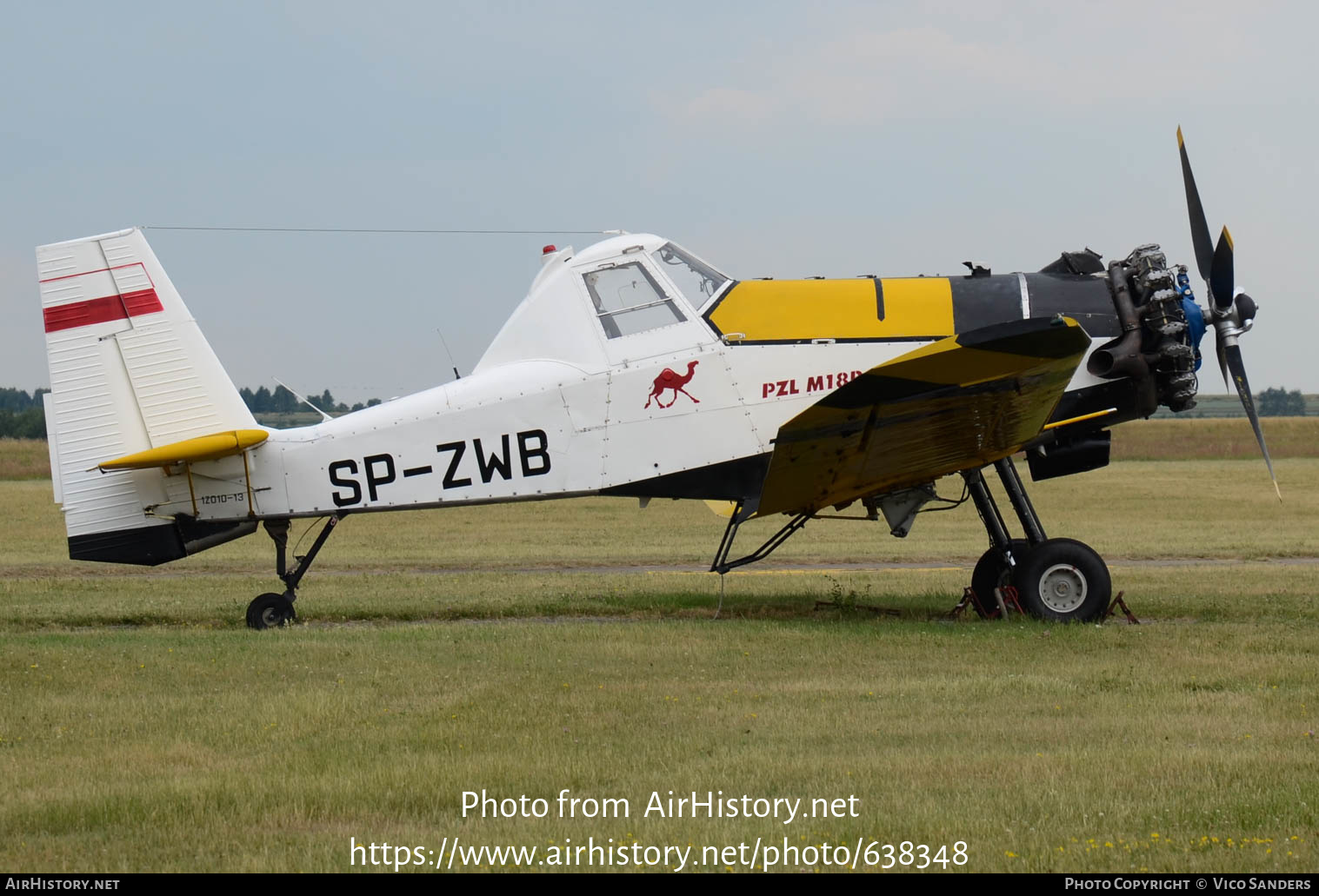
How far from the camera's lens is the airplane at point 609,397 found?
1202 cm

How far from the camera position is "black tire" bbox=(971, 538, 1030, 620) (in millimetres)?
12927

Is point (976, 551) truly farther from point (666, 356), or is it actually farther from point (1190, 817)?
point (1190, 817)

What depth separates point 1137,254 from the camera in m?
12.2

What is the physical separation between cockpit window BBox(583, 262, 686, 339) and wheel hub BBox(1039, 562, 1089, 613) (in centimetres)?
419

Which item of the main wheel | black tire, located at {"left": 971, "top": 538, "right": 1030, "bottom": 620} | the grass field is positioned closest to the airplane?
black tire, located at {"left": 971, "top": 538, "right": 1030, "bottom": 620}

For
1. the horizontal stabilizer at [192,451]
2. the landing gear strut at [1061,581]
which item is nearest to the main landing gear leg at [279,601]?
the horizontal stabilizer at [192,451]

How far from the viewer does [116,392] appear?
12227 mm

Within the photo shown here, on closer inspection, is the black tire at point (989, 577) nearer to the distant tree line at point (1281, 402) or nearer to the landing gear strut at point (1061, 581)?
the landing gear strut at point (1061, 581)

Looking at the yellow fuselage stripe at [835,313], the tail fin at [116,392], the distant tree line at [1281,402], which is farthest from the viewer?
the distant tree line at [1281,402]

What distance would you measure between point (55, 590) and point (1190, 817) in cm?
1575

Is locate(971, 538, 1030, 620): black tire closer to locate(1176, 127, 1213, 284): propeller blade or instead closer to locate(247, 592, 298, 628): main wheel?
locate(1176, 127, 1213, 284): propeller blade

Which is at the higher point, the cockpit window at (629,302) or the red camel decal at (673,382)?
the cockpit window at (629,302)

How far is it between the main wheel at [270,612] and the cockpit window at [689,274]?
501cm

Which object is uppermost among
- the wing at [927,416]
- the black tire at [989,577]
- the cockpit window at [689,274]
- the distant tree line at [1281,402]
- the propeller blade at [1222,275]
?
the cockpit window at [689,274]
